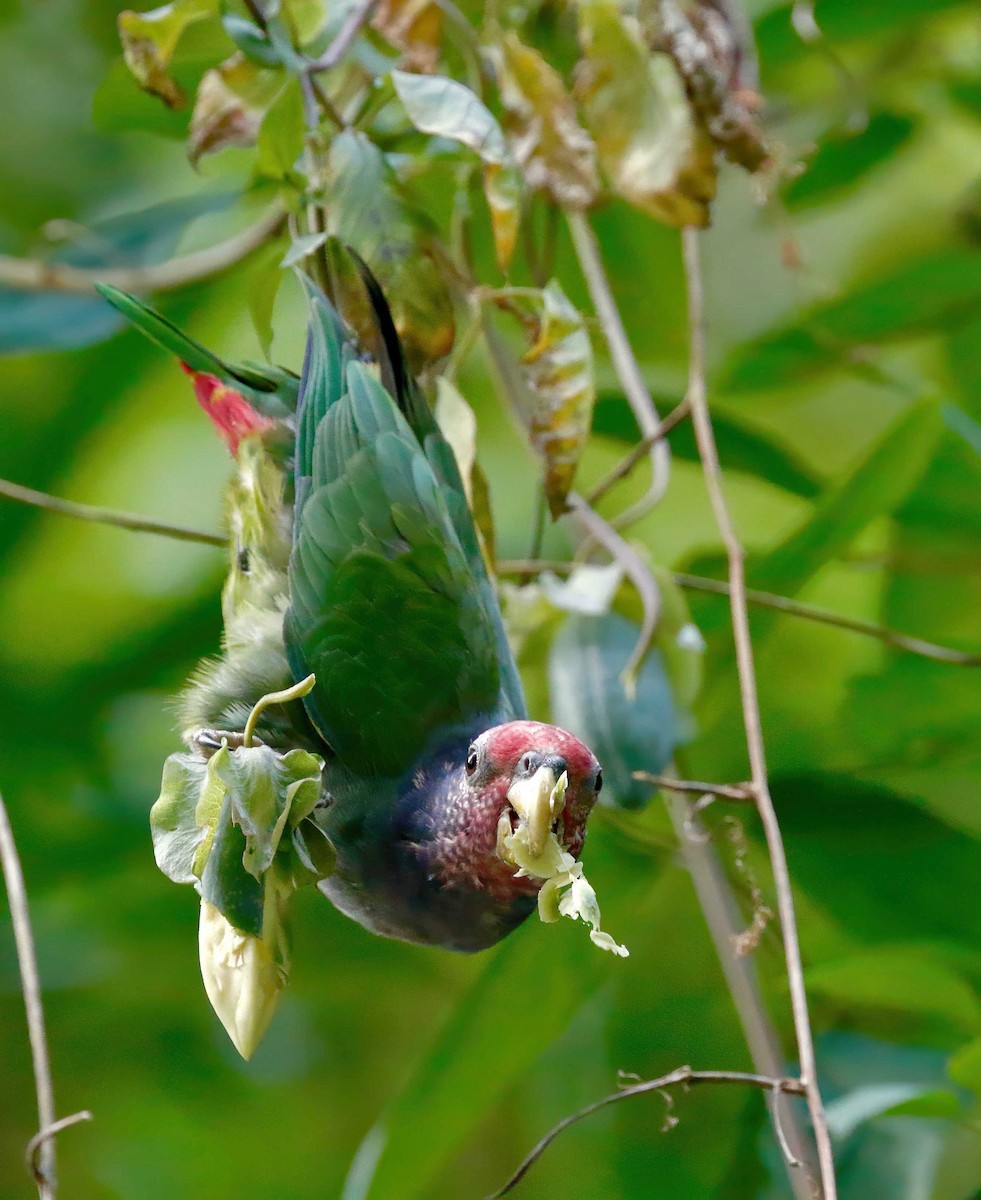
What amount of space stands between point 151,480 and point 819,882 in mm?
1347

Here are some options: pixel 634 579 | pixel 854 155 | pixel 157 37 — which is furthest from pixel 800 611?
pixel 854 155

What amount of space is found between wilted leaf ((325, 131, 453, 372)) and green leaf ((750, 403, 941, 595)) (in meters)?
0.59

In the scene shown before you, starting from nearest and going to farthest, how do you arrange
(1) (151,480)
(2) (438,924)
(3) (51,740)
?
(2) (438,924) → (3) (51,740) → (1) (151,480)

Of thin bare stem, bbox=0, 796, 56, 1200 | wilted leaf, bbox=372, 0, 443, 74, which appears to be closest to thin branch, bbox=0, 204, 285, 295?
wilted leaf, bbox=372, 0, 443, 74

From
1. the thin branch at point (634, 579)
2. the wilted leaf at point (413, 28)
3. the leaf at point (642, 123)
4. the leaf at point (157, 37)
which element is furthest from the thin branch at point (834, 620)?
the leaf at point (157, 37)

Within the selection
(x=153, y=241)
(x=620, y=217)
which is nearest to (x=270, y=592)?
(x=153, y=241)

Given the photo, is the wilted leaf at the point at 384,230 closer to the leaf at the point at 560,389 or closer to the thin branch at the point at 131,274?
the leaf at the point at 560,389

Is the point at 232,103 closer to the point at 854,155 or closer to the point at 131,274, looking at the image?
the point at 131,274

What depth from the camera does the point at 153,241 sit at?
6.51 feet

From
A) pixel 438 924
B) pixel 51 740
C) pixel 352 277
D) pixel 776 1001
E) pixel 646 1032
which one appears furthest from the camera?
pixel 51 740

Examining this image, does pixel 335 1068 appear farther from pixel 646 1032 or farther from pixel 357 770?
pixel 357 770

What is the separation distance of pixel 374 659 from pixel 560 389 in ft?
1.03

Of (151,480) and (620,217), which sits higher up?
(620,217)

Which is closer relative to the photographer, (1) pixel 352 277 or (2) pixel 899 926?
(1) pixel 352 277
